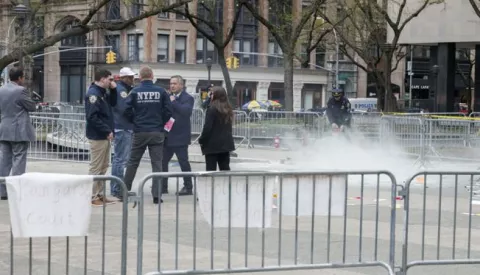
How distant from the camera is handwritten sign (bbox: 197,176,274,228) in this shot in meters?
7.11

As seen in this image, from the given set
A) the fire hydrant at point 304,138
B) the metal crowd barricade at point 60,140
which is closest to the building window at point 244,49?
the fire hydrant at point 304,138

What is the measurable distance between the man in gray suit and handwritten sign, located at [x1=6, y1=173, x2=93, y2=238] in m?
5.26

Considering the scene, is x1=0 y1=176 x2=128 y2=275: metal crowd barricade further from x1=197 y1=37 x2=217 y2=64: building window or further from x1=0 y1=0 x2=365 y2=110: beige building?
x1=197 y1=37 x2=217 y2=64: building window

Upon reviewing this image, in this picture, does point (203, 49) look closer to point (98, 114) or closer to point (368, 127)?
point (368, 127)

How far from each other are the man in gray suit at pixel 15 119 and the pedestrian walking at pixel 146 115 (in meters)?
1.47

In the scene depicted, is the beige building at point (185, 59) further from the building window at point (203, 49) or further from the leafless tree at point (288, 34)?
the leafless tree at point (288, 34)

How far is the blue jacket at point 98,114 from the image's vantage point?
11.6m

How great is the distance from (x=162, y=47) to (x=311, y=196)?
63950mm

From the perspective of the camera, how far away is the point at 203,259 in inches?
326

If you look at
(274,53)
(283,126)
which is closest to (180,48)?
(274,53)

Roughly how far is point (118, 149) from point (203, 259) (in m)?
4.67

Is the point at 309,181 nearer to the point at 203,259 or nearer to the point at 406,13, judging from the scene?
the point at 203,259

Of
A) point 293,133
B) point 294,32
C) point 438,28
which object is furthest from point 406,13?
point 293,133

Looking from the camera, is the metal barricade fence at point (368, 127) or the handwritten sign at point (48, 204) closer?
the handwritten sign at point (48, 204)
